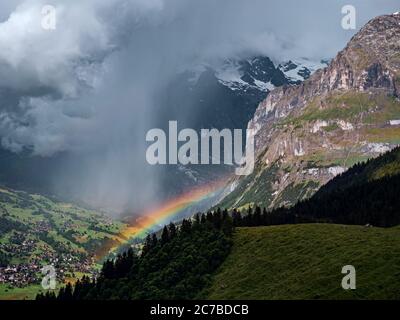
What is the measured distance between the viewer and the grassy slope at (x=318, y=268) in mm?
139000

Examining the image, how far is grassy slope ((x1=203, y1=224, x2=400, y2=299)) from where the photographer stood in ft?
456

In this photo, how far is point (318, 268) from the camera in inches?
6289

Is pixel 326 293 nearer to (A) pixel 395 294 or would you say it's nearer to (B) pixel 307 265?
(A) pixel 395 294
